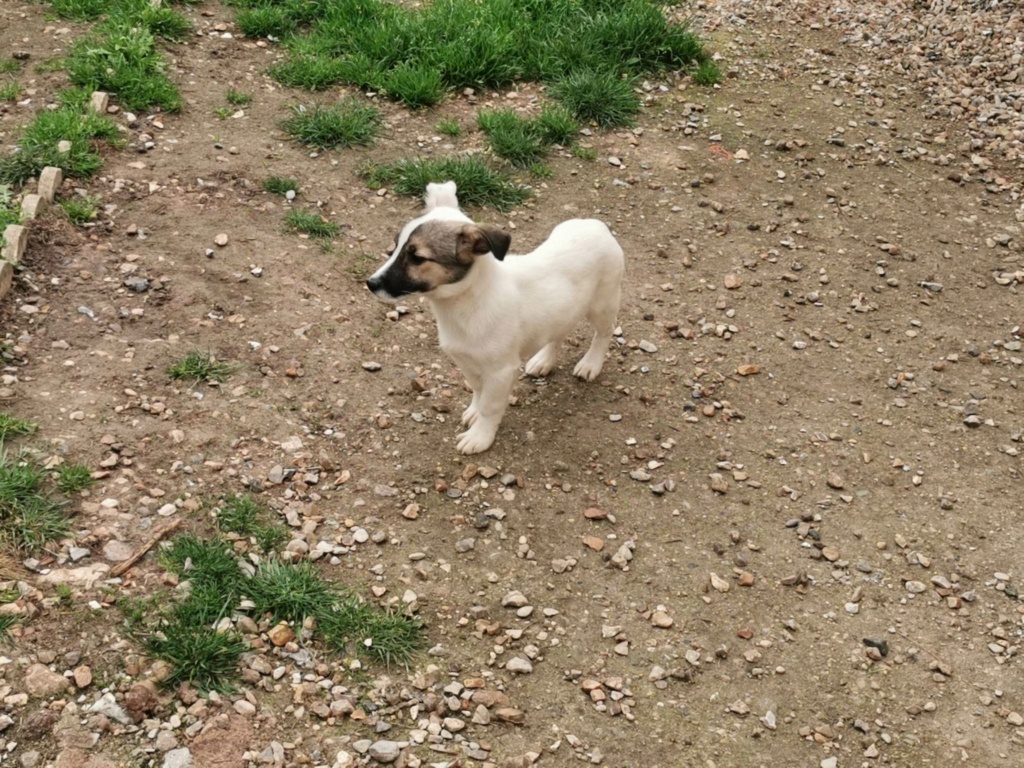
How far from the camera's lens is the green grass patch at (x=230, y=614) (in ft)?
14.6

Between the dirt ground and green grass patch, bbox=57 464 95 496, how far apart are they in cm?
7

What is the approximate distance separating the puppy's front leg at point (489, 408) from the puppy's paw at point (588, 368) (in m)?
0.73

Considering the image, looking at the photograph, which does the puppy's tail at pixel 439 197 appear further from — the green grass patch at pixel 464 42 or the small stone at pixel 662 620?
the green grass patch at pixel 464 42

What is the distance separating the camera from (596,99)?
356 inches

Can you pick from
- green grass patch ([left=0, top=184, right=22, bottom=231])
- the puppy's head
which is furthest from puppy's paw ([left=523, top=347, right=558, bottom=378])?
green grass patch ([left=0, top=184, right=22, bottom=231])

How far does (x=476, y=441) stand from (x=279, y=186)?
298 cm

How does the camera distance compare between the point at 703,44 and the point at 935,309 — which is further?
the point at 703,44

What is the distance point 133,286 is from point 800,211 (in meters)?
5.06

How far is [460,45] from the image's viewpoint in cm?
920

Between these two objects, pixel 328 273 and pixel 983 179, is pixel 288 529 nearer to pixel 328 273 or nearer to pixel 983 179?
pixel 328 273

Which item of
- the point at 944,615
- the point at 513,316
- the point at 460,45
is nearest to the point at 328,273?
the point at 513,316

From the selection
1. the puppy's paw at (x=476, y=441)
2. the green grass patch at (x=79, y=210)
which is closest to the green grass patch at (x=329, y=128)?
the green grass patch at (x=79, y=210)

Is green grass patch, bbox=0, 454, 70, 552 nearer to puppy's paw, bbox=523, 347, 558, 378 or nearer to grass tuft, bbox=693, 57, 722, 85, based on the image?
puppy's paw, bbox=523, 347, 558, 378

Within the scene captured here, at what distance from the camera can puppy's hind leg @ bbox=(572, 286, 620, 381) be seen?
20.2ft
